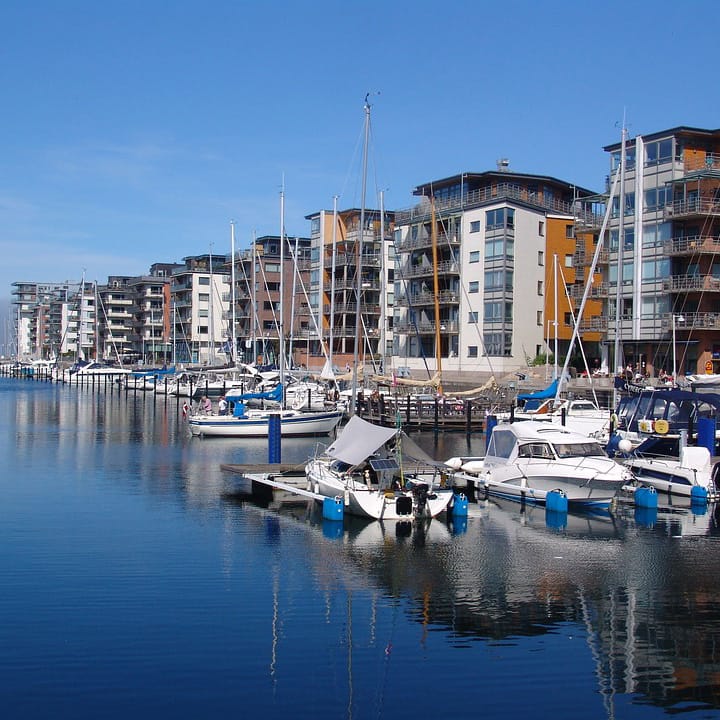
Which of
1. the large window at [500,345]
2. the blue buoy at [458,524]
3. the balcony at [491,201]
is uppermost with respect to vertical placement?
the balcony at [491,201]

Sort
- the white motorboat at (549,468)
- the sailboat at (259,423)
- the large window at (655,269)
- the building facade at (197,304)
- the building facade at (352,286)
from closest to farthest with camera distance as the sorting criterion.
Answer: the white motorboat at (549,468) < the sailboat at (259,423) < the large window at (655,269) < the building facade at (352,286) < the building facade at (197,304)

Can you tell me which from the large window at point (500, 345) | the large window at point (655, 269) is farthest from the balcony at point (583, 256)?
the large window at point (500, 345)

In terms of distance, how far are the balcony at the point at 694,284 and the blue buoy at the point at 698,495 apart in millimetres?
38059

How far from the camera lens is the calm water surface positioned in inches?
593

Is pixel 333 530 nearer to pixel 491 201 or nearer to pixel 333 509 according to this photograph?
pixel 333 509

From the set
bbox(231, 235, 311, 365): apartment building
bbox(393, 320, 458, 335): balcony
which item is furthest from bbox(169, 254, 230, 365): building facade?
bbox(393, 320, 458, 335): balcony

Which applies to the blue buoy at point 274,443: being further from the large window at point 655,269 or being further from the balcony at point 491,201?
the balcony at point 491,201

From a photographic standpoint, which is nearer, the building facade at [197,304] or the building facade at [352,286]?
the building facade at [352,286]

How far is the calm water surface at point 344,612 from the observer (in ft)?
49.4

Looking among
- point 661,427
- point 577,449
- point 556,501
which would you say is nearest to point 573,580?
point 556,501

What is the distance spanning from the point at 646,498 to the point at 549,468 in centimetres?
375

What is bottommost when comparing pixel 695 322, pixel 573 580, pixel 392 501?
pixel 573 580

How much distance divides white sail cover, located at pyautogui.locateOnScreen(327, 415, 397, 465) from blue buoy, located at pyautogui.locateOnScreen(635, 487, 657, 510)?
9.84 m

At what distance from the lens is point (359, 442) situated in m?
31.6
